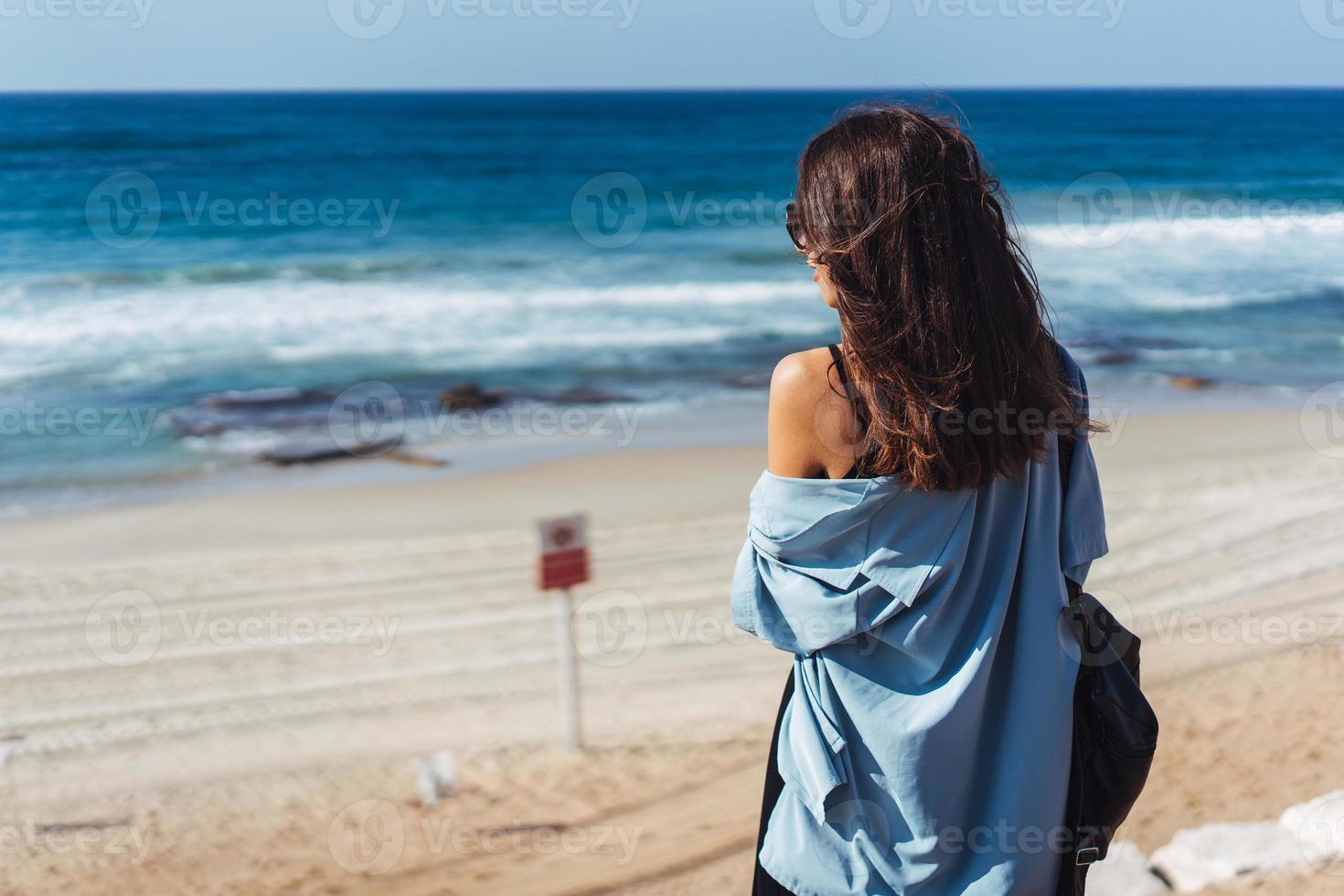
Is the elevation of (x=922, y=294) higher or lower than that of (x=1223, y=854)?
higher

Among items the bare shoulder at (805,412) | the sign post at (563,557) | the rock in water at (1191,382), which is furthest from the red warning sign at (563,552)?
the rock in water at (1191,382)

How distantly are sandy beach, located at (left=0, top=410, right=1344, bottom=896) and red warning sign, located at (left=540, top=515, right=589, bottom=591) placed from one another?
0.76 meters

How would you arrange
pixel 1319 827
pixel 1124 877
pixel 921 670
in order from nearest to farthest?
pixel 921 670
pixel 1124 877
pixel 1319 827

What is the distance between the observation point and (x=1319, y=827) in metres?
3.27

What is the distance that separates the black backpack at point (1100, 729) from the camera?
61.6 inches

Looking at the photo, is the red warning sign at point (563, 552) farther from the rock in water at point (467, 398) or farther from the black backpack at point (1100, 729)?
the rock in water at point (467, 398)

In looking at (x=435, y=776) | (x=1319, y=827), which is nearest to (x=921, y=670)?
(x=1319, y=827)

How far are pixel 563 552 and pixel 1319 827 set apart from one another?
247cm

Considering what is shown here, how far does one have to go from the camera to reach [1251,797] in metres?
3.56

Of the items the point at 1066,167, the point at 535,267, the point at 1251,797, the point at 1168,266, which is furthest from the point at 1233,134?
the point at 1251,797

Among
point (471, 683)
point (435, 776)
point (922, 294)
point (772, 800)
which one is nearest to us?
point (922, 294)

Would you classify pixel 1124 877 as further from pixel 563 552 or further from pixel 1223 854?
pixel 563 552

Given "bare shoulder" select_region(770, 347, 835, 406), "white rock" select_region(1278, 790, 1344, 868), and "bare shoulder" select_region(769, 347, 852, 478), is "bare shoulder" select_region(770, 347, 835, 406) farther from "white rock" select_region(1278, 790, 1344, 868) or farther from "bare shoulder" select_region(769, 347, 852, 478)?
"white rock" select_region(1278, 790, 1344, 868)

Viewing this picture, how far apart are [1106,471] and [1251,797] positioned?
4.33m
